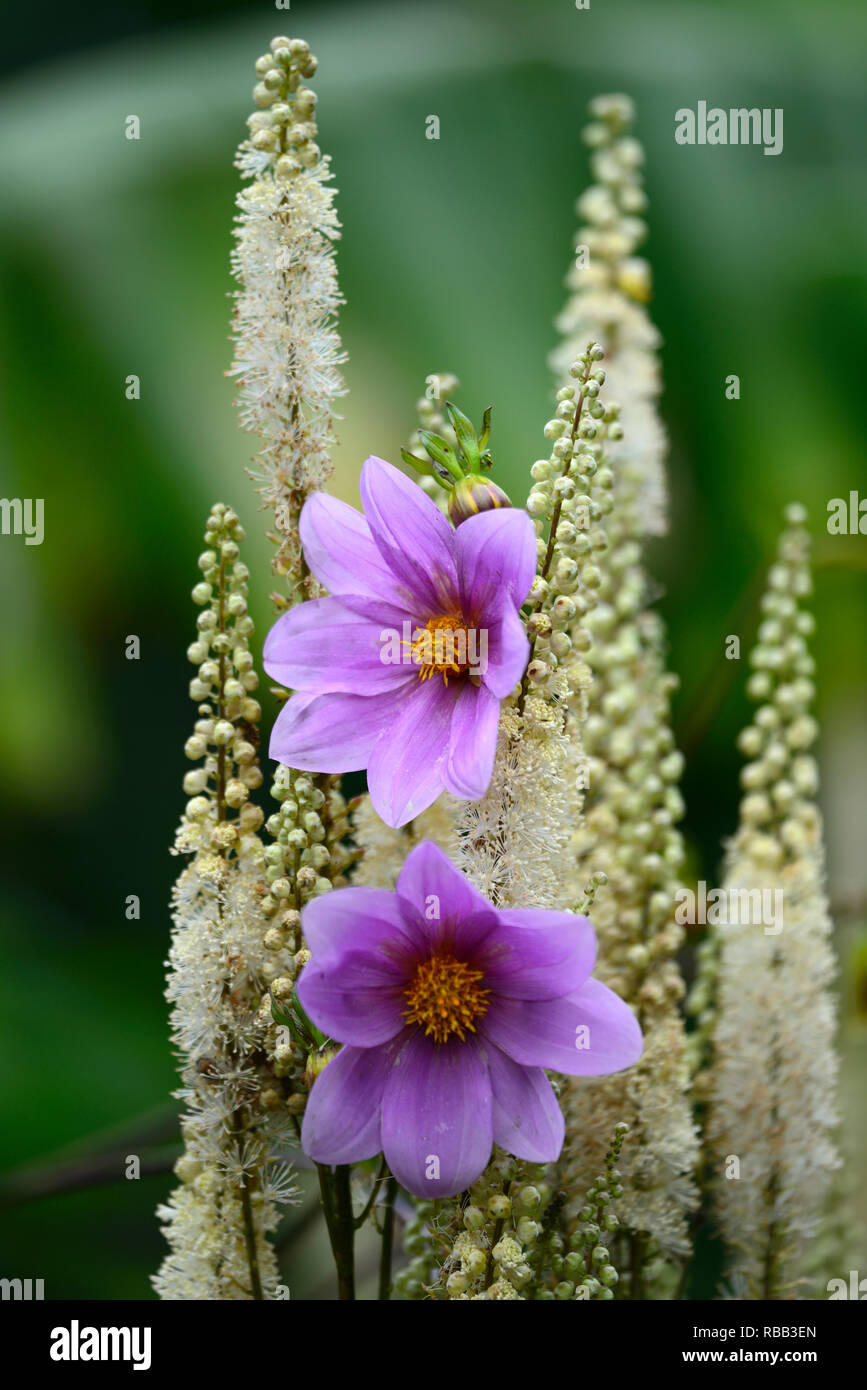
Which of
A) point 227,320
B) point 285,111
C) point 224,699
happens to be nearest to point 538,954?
point 224,699

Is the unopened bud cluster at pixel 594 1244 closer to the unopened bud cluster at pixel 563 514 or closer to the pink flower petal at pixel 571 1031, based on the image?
the pink flower petal at pixel 571 1031

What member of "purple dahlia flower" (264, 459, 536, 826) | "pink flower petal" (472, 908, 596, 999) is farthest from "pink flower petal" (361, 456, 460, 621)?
"pink flower petal" (472, 908, 596, 999)

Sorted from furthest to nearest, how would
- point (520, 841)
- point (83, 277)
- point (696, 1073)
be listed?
point (83, 277) < point (696, 1073) < point (520, 841)

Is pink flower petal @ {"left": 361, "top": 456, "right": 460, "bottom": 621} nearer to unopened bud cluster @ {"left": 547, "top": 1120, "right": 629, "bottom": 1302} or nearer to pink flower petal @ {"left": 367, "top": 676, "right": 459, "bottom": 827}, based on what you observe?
pink flower petal @ {"left": 367, "top": 676, "right": 459, "bottom": 827}

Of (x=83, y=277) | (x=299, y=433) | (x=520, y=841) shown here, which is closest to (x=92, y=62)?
(x=83, y=277)

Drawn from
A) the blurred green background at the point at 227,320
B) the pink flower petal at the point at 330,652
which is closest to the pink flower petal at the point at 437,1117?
the pink flower petal at the point at 330,652
